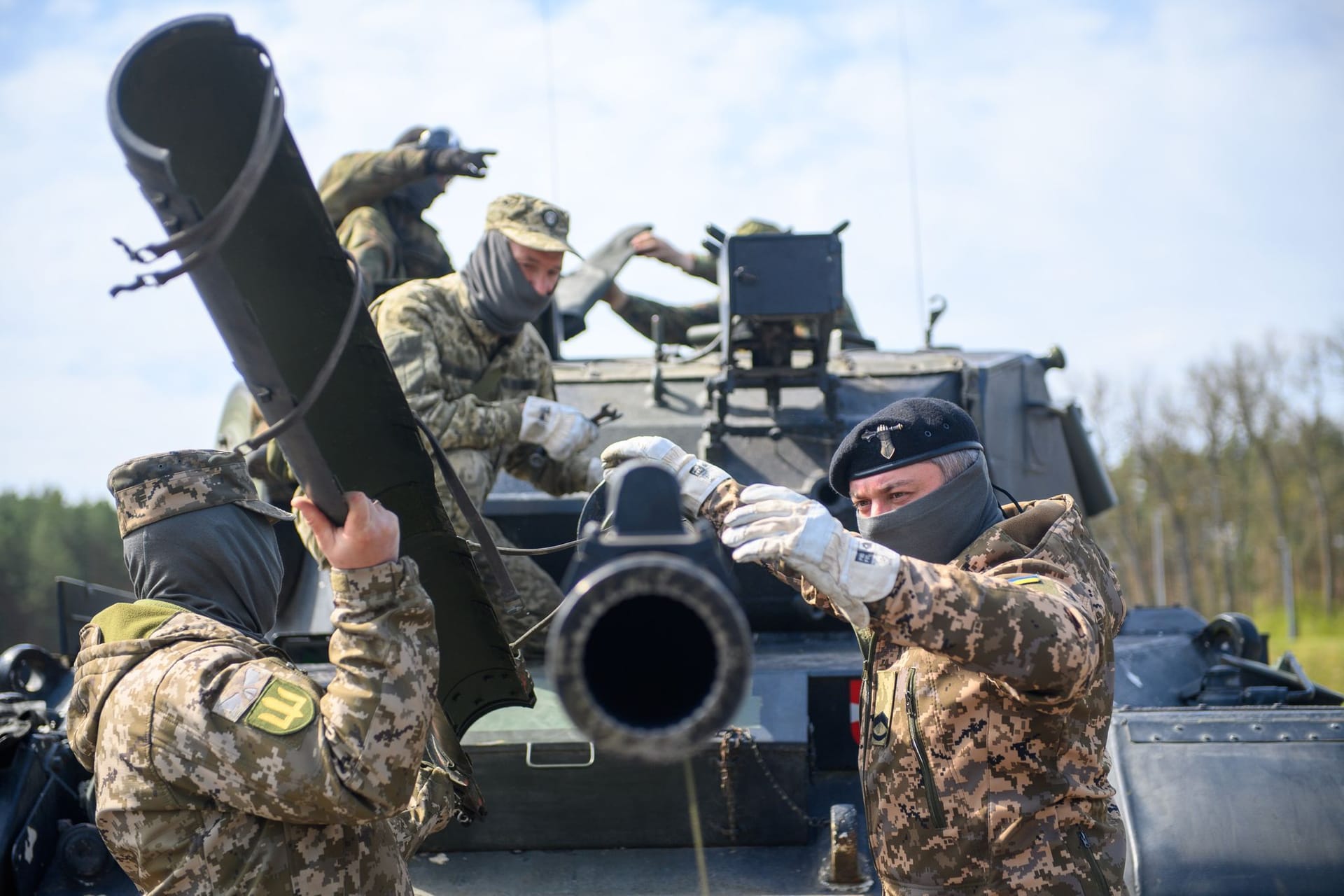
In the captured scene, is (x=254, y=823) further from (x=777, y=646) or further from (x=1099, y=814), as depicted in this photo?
(x=777, y=646)

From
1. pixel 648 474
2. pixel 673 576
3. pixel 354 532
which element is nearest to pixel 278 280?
pixel 354 532

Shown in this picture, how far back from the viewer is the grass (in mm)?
24703

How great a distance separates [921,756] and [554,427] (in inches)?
81.5

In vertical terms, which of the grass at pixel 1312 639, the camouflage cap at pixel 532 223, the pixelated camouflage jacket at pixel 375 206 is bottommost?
the grass at pixel 1312 639

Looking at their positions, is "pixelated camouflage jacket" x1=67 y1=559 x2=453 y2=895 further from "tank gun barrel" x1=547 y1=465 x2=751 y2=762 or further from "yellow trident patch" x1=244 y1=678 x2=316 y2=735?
"tank gun barrel" x1=547 y1=465 x2=751 y2=762

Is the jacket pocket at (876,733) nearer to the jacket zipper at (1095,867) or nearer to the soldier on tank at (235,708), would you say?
the jacket zipper at (1095,867)

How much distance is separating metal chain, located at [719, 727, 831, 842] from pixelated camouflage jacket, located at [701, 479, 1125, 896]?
0.93m

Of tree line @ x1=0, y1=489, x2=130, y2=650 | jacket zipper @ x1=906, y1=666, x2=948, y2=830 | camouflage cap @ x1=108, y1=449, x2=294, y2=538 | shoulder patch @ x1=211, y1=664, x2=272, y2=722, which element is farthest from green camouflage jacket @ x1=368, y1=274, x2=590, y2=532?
tree line @ x1=0, y1=489, x2=130, y2=650

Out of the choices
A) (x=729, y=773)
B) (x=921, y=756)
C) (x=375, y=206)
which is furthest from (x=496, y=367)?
(x=921, y=756)

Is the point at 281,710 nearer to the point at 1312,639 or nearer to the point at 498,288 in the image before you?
the point at 498,288

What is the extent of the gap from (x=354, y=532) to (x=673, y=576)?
753mm

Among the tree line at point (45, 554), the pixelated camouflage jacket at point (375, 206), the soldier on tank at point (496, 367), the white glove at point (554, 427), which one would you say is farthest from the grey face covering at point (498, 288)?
the tree line at point (45, 554)

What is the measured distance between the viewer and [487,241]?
4.74 metres

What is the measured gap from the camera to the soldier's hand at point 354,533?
2238mm
